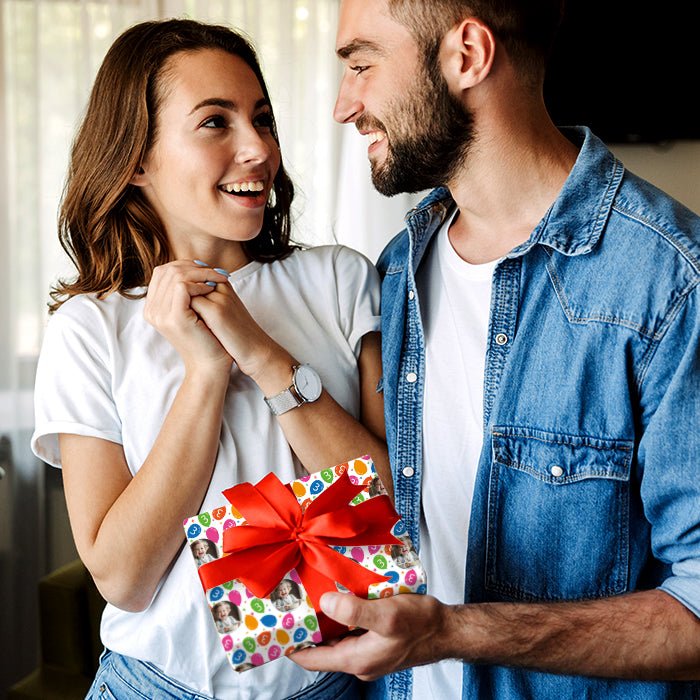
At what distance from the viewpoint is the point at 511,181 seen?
1.39m

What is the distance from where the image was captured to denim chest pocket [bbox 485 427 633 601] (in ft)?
4.07

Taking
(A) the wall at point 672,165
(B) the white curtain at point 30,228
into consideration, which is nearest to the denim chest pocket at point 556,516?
(B) the white curtain at point 30,228

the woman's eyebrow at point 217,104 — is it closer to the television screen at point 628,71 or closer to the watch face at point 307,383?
the watch face at point 307,383

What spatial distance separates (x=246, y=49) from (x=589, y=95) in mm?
2307

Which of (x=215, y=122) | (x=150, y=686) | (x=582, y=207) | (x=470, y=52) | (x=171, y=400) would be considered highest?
(x=470, y=52)

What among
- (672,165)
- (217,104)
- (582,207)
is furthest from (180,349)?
(672,165)

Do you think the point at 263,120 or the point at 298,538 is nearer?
the point at 298,538

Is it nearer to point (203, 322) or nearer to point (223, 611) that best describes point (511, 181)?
point (203, 322)

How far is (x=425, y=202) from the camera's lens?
154 centimetres

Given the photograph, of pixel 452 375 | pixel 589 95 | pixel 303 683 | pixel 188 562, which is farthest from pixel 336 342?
pixel 589 95

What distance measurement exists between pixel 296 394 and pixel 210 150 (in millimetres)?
412

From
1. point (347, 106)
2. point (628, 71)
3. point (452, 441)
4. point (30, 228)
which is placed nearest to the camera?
point (452, 441)

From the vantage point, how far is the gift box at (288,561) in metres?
1.07

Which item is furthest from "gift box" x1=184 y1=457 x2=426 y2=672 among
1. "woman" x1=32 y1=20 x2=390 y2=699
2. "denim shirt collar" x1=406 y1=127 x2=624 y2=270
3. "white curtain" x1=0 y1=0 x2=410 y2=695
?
"white curtain" x1=0 y1=0 x2=410 y2=695
